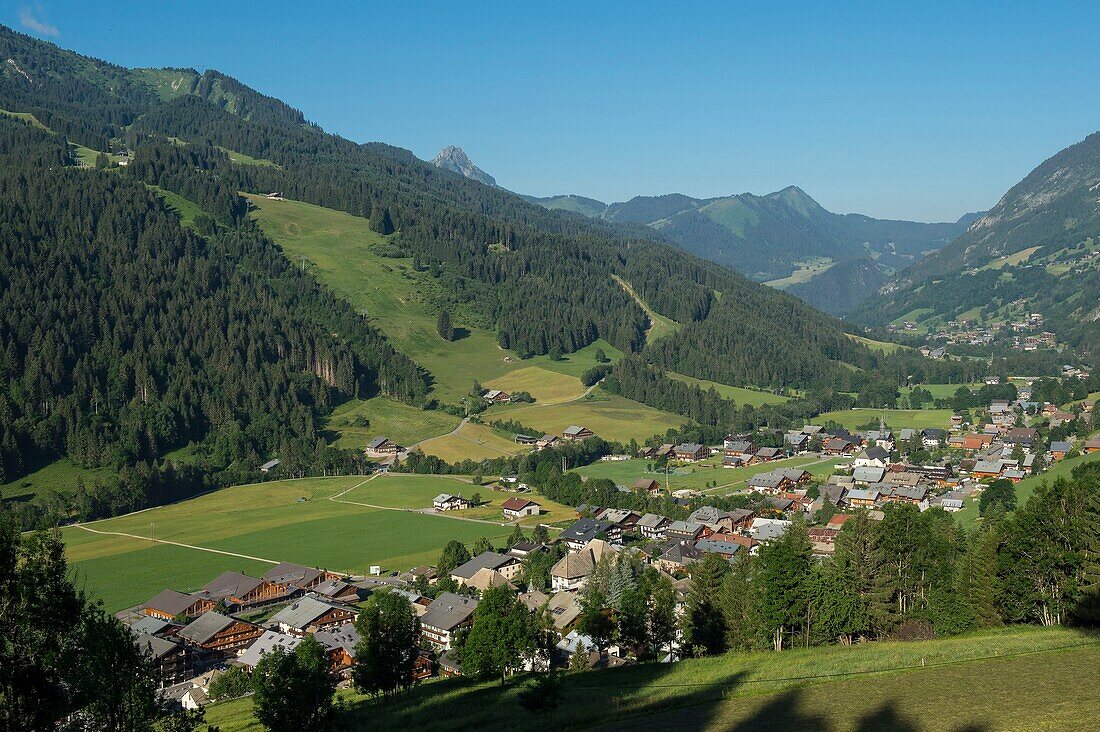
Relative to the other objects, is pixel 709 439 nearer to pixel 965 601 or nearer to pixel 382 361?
pixel 382 361

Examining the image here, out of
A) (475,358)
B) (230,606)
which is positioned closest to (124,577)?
(230,606)

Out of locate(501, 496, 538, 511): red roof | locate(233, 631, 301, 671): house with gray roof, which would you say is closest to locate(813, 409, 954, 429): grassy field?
locate(501, 496, 538, 511): red roof

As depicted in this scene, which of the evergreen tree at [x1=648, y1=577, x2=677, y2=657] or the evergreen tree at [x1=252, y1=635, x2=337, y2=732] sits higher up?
the evergreen tree at [x1=252, y1=635, x2=337, y2=732]

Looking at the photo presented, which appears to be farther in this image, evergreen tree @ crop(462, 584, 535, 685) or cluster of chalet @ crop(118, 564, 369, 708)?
cluster of chalet @ crop(118, 564, 369, 708)

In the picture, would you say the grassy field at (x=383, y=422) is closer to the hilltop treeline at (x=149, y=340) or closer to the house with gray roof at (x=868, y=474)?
the hilltop treeline at (x=149, y=340)

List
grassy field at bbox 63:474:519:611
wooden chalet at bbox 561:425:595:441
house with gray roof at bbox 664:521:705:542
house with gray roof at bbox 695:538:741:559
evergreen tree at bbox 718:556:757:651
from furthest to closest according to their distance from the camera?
wooden chalet at bbox 561:425:595:441
house with gray roof at bbox 664:521:705:542
house with gray roof at bbox 695:538:741:559
grassy field at bbox 63:474:519:611
evergreen tree at bbox 718:556:757:651

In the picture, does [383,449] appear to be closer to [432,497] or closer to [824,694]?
[432,497]

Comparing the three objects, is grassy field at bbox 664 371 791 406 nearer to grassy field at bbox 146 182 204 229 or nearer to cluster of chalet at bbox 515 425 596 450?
cluster of chalet at bbox 515 425 596 450
